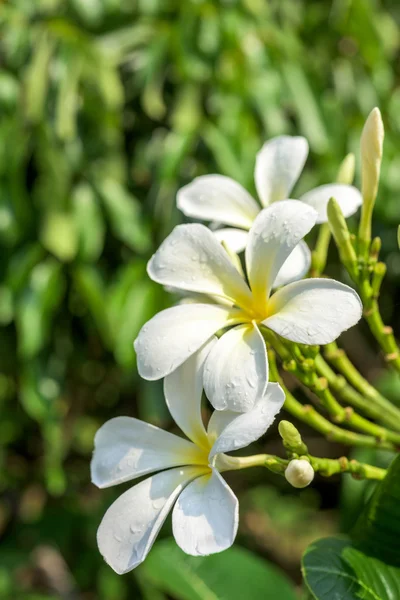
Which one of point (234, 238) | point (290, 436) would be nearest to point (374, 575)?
point (290, 436)

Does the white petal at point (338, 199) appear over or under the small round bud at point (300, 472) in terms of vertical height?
over

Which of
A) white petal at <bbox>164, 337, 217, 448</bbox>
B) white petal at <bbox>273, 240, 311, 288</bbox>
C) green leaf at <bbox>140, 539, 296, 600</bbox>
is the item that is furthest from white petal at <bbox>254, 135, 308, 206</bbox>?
green leaf at <bbox>140, 539, 296, 600</bbox>

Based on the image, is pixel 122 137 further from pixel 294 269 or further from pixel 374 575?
pixel 374 575

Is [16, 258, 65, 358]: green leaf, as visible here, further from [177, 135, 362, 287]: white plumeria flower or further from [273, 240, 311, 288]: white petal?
[273, 240, 311, 288]: white petal

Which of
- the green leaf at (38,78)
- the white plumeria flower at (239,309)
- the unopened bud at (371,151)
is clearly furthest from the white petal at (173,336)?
the green leaf at (38,78)

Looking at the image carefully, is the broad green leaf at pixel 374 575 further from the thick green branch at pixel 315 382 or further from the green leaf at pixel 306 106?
the green leaf at pixel 306 106

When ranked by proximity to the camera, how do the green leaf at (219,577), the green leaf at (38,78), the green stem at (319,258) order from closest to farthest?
the green stem at (319,258), the green leaf at (219,577), the green leaf at (38,78)
